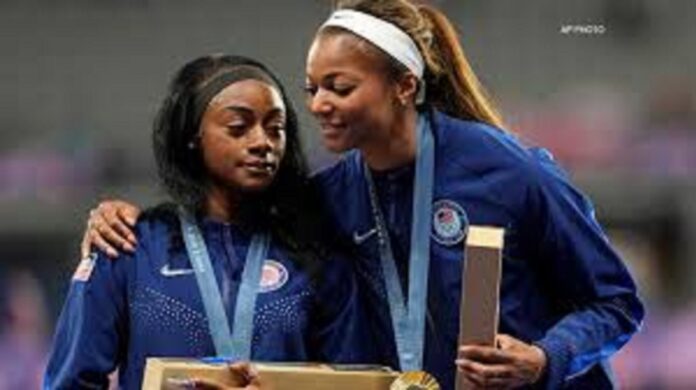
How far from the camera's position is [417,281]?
1.76m

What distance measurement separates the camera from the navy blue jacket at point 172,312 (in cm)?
172

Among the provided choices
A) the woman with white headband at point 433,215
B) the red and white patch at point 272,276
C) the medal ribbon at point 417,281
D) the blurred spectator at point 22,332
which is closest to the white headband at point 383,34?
the woman with white headband at point 433,215

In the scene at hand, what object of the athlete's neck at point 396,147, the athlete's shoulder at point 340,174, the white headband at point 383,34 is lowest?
the athlete's shoulder at point 340,174

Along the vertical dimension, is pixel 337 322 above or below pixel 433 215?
below

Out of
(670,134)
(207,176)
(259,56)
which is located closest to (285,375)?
(207,176)

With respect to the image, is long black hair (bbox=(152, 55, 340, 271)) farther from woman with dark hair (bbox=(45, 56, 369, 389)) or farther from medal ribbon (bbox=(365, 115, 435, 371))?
medal ribbon (bbox=(365, 115, 435, 371))

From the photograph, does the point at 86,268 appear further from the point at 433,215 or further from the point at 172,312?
the point at 433,215

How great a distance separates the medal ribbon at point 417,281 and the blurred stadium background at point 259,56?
9.21ft

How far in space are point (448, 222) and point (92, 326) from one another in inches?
19.0

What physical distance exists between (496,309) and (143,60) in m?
3.78

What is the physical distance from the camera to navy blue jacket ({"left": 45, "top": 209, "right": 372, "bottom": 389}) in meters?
1.72

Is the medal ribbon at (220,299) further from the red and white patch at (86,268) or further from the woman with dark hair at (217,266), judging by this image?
the red and white patch at (86,268)

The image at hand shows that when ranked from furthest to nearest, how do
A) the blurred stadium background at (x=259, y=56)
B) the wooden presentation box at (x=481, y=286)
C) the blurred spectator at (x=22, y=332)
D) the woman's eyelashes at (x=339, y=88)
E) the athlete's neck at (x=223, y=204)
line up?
1. the blurred stadium background at (x=259, y=56)
2. the blurred spectator at (x=22, y=332)
3. the athlete's neck at (x=223, y=204)
4. the woman's eyelashes at (x=339, y=88)
5. the wooden presentation box at (x=481, y=286)

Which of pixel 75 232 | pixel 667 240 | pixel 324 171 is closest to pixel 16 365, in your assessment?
pixel 75 232
